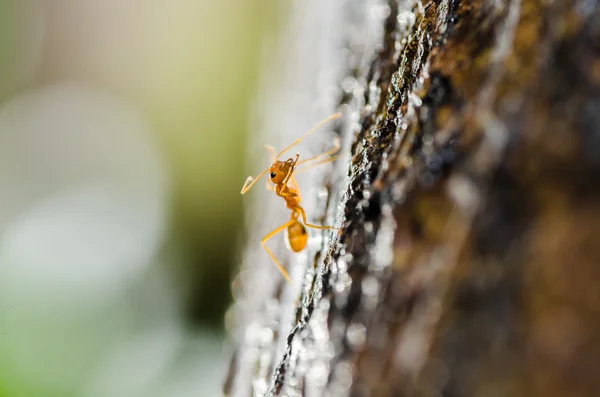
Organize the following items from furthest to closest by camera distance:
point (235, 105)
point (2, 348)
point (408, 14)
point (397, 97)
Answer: point (235, 105) < point (2, 348) < point (408, 14) < point (397, 97)

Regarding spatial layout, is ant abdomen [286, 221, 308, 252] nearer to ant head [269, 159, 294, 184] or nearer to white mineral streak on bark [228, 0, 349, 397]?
white mineral streak on bark [228, 0, 349, 397]

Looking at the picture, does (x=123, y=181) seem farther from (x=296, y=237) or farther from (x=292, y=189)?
(x=296, y=237)

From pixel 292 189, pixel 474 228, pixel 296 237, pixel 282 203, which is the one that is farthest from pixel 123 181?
pixel 474 228

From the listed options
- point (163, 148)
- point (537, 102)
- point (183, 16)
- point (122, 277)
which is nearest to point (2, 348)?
point (122, 277)

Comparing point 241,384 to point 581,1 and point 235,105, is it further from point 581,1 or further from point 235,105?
point 235,105

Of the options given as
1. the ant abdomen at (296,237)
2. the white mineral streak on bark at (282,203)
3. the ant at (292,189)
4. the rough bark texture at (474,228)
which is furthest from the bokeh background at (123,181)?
the rough bark texture at (474,228)

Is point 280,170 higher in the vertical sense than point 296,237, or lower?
higher

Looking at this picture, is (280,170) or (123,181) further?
(123,181)
